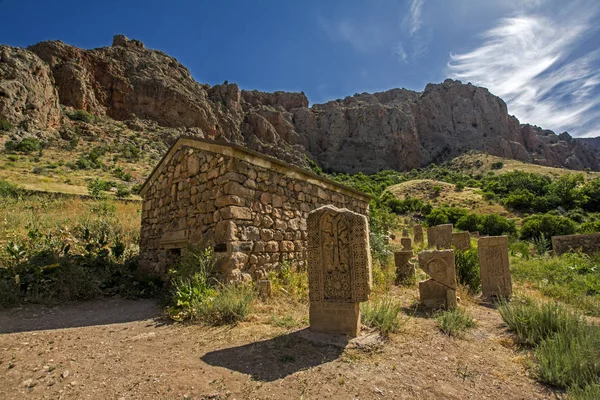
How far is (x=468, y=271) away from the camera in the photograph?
812 centimetres

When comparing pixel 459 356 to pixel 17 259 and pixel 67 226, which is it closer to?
pixel 17 259

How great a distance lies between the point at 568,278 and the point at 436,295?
5313mm

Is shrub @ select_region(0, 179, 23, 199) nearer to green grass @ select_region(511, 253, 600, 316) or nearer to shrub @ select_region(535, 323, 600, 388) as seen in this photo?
shrub @ select_region(535, 323, 600, 388)

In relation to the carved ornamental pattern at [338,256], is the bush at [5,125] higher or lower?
higher

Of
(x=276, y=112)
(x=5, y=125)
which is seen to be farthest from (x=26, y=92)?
(x=276, y=112)

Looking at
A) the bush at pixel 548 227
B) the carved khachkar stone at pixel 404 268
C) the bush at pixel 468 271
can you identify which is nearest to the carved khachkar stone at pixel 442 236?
the bush at pixel 468 271

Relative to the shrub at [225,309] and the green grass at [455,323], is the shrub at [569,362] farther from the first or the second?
the shrub at [225,309]

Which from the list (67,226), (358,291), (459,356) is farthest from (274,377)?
(67,226)

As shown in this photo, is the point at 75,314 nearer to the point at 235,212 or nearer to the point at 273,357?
the point at 235,212

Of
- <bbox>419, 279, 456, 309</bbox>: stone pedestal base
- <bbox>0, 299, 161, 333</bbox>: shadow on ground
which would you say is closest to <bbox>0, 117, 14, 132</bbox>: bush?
<bbox>0, 299, 161, 333</bbox>: shadow on ground

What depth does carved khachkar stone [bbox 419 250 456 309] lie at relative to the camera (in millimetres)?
6035

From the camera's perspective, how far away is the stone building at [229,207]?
6387 mm

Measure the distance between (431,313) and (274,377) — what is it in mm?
3754

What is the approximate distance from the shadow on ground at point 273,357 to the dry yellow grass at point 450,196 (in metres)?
37.2
